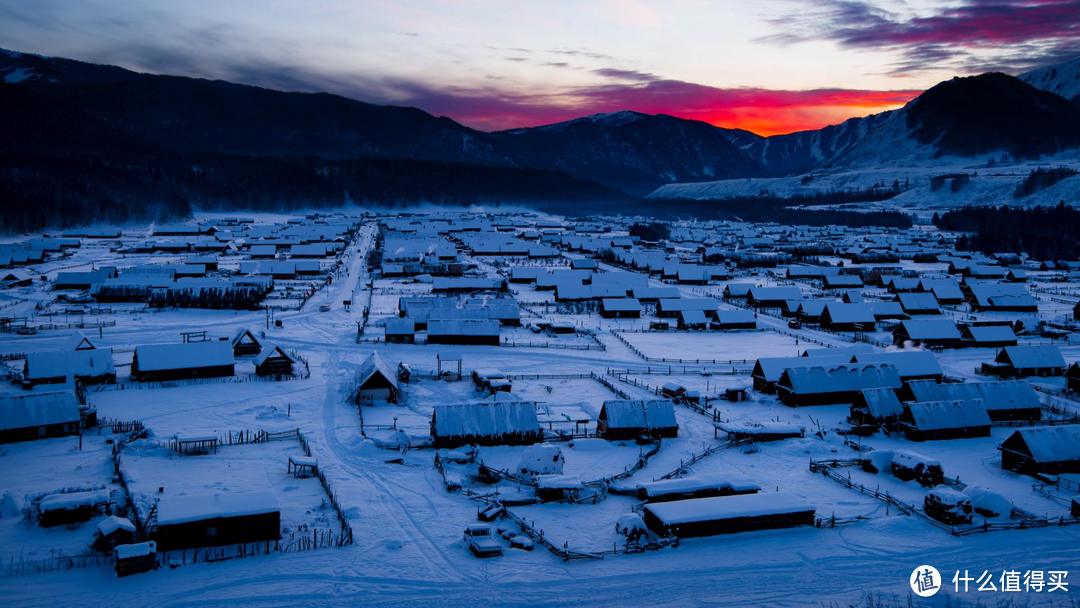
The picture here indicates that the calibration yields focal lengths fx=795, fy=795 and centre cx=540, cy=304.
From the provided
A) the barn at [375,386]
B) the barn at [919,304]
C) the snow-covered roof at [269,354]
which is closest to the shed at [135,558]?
the barn at [375,386]

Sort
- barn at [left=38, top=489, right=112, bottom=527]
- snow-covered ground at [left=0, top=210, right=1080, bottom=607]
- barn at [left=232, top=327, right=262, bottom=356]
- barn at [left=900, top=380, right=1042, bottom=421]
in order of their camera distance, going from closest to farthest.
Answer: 1. snow-covered ground at [left=0, top=210, right=1080, bottom=607]
2. barn at [left=38, top=489, right=112, bottom=527]
3. barn at [left=900, top=380, right=1042, bottom=421]
4. barn at [left=232, top=327, right=262, bottom=356]

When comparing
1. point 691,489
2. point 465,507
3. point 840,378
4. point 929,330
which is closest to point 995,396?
point 840,378

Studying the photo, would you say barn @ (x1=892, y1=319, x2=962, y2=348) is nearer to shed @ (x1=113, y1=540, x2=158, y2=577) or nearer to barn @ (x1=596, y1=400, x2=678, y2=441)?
barn @ (x1=596, y1=400, x2=678, y2=441)

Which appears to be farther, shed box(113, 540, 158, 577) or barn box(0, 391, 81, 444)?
barn box(0, 391, 81, 444)

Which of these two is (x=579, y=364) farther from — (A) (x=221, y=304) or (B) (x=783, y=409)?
(A) (x=221, y=304)

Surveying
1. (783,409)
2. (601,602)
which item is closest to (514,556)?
(601,602)

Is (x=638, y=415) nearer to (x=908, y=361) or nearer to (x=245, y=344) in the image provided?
(x=908, y=361)

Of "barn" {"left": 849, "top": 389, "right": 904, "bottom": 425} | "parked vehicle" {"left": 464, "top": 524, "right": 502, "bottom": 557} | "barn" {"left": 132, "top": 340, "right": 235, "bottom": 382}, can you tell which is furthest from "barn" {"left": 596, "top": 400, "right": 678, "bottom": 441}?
"barn" {"left": 132, "top": 340, "right": 235, "bottom": 382}
